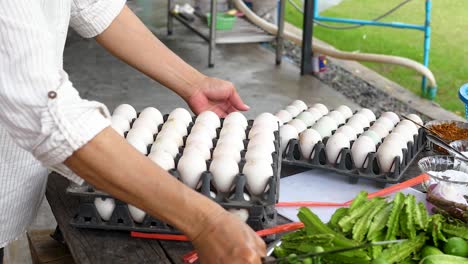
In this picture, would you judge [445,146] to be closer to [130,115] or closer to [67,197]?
[130,115]

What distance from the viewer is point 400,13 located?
28.2 ft

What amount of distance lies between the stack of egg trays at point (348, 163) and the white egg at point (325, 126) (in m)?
0.05

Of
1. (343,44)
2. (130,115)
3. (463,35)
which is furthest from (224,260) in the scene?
(463,35)

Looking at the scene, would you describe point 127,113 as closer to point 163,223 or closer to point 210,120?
point 210,120

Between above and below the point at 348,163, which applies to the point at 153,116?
above

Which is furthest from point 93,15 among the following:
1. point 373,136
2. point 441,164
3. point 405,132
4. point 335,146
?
point 441,164

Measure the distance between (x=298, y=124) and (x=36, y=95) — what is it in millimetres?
1003

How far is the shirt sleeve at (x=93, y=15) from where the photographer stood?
1.97 m

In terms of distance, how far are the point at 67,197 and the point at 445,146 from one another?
118 centimetres

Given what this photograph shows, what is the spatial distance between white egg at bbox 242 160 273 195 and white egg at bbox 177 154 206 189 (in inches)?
4.5

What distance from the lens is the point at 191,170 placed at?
1.61 meters

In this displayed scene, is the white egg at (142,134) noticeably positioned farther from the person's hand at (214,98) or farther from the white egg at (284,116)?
the white egg at (284,116)

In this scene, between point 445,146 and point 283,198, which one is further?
point 445,146

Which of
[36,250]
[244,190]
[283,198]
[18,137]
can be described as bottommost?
[36,250]
